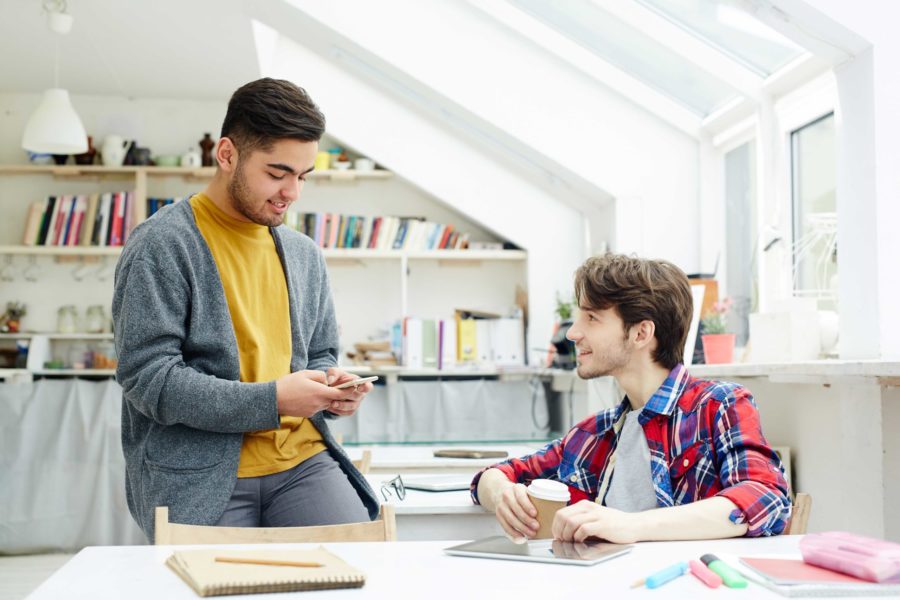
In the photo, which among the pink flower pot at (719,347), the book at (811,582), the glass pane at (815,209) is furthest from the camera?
the pink flower pot at (719,347)

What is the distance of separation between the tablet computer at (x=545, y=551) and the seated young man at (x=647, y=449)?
37 mm

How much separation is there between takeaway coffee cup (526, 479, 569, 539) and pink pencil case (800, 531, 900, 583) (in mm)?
408

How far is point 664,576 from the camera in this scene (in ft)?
3.67

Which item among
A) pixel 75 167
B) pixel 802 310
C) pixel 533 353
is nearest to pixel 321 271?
pixel 802 310

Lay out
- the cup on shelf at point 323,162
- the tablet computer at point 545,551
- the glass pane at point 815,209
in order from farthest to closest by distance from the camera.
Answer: the cup on shelf at point 323,162 → the glass pane at point 815,209 → the tablet computer at point 545,551

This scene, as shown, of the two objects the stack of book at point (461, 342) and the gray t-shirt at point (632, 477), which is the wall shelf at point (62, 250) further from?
the gray t-shirt at point (632, 477)

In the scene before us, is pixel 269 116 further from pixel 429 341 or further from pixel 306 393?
pixel 429 341

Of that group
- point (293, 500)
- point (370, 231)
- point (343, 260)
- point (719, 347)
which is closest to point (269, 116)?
point (293, 500)

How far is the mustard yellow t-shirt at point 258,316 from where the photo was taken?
1.87m

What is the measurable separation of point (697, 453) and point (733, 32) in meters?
2.79

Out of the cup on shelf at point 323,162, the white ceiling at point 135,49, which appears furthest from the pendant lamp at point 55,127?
the cup on shelf at point 323,162

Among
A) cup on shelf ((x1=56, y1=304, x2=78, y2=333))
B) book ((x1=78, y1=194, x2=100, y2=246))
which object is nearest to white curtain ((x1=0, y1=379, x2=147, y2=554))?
cup on shelf ((x1=56, y1=304, x2=78, y2=333))

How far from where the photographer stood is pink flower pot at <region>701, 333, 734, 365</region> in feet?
11.8

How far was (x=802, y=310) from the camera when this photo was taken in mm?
3156
